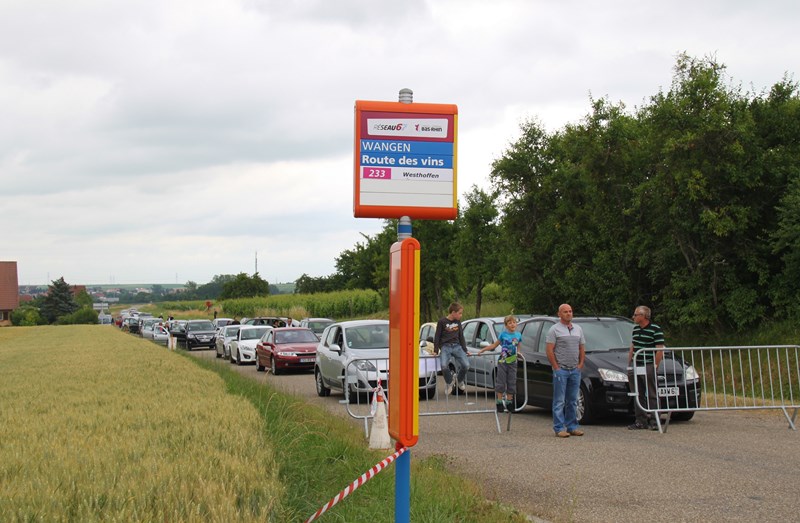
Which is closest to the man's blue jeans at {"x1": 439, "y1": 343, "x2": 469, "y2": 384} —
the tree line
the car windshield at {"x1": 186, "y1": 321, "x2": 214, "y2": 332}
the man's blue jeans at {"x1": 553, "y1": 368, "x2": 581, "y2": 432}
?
the man's blue jeans at {"x1": 553, "y1": 368, "x2": 581, "y2": 432}

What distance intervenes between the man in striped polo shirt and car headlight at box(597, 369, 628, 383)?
1.02 feet

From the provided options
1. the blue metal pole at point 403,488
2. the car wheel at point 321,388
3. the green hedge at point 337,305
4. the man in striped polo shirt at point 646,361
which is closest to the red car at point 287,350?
the car wheel at point 321,388

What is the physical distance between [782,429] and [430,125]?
1019 cm

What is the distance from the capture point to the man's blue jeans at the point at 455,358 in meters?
15.6

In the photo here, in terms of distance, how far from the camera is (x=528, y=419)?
1530cm

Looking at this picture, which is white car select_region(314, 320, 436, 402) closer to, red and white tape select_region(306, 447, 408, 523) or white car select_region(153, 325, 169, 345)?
red and white tape select_region(306, 447, 408, 523)

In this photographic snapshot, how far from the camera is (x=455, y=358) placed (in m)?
16.0

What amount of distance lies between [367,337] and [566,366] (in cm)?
787

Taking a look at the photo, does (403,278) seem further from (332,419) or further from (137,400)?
(332,419)

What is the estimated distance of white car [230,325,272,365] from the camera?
34031 millimetres

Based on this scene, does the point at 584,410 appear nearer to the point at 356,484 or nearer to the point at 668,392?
the point at 668,392

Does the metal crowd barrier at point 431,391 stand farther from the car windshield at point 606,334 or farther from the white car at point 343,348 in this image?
the car windshield at point 606,334

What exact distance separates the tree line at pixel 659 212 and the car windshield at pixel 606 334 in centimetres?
757

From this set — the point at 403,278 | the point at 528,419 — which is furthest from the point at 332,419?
the point at 403,278
